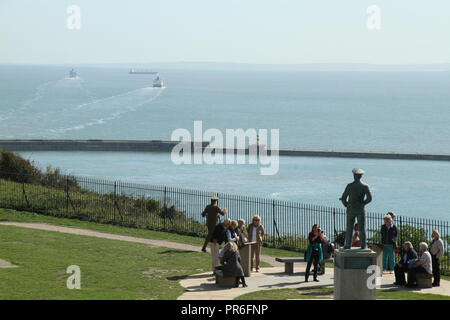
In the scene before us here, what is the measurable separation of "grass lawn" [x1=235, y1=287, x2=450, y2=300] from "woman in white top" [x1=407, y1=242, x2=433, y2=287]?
0.46 meters

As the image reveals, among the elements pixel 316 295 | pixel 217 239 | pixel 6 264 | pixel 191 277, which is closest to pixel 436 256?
pixel 316 295

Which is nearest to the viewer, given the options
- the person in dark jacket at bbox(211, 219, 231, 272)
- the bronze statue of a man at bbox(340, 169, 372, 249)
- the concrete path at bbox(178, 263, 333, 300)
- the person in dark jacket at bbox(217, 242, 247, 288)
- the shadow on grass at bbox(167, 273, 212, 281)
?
the bronze statue of a man at bbox(340, 169, 372, 249)

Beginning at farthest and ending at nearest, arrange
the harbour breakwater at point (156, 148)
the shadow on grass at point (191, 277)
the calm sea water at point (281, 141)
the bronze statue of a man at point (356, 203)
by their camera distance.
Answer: the harbour breakwater at point (156, 148)
the calm sea water at point (281, 141)
the shadow on grass at point (191, 277)
the bronze statue of a man at point (356, 203)

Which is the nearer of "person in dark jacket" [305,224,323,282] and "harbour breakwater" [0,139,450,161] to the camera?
"person in dark jacket" [305,224,323,282]

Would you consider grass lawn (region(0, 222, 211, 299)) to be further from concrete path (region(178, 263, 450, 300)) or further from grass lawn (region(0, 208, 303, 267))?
grass lawn (region(0, 208, 303, 267))

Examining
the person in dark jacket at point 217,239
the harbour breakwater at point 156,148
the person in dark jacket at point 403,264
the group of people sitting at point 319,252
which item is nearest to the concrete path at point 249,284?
the group of people sitting at point 319,252

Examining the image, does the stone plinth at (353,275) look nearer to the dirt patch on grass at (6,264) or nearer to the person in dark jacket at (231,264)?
the person in dark jacket at (231,264)

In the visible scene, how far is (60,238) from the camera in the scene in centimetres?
2425

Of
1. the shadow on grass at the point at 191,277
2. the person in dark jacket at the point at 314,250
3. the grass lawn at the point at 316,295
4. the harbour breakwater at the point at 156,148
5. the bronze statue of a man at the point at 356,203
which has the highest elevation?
the harbour breakwater at the point at 156,148

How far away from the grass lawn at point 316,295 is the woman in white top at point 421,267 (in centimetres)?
46

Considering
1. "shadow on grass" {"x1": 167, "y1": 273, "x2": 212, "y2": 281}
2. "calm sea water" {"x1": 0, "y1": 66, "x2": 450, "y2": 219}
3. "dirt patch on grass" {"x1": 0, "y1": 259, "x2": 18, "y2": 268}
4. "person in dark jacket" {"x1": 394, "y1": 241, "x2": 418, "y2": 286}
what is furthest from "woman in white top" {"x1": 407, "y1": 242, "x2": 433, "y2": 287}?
"calm sea water" {"x1": 0, "y1": 66, "x2": 450, "y2": 219}

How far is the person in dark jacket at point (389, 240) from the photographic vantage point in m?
20.6

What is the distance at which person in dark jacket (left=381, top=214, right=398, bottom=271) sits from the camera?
20.6 m
